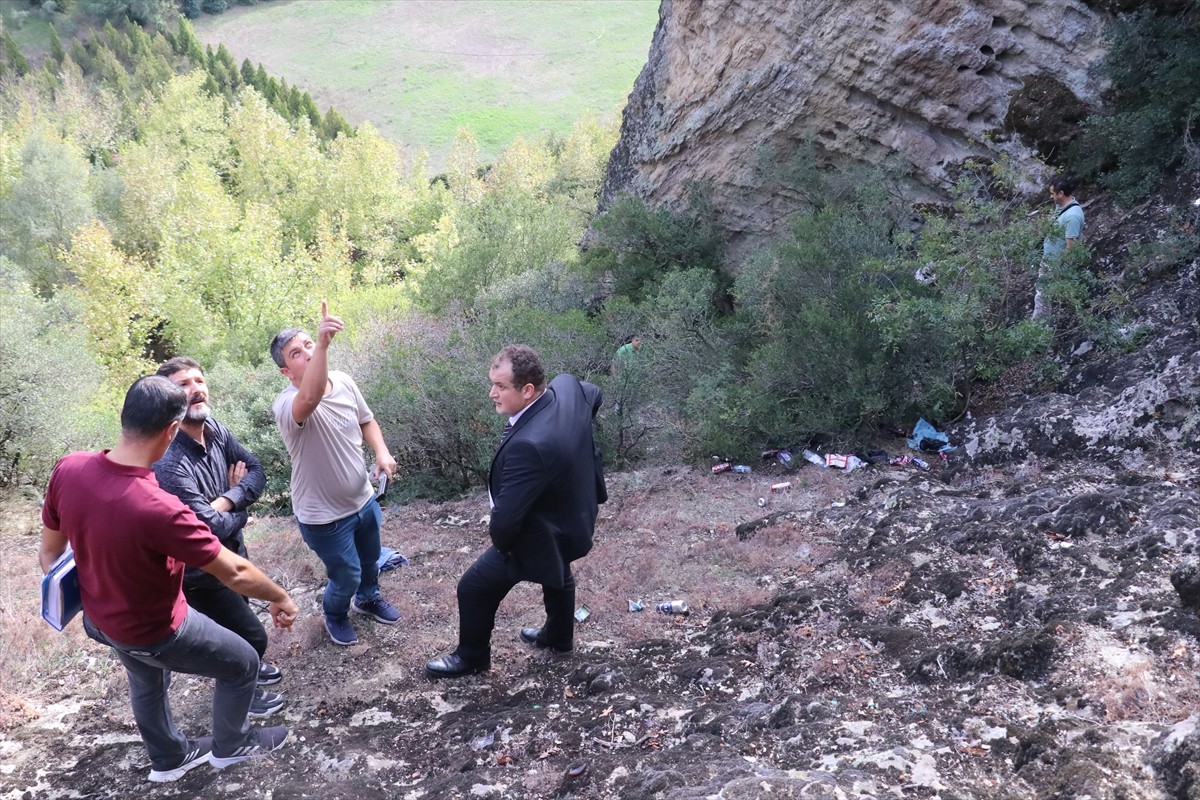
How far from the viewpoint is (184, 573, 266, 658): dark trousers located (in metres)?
3.76

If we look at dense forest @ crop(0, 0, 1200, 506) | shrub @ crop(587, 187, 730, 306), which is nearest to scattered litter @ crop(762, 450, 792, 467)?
dense forest @ crop(0, 0, 1200, 506)

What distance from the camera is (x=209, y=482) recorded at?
3895mm

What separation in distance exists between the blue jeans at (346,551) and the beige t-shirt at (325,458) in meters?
0.08

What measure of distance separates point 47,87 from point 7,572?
196ft

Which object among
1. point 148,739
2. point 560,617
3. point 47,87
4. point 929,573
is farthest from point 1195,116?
point 47,87

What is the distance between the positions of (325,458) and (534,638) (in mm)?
1525

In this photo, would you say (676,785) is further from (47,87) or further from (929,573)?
(47,87)

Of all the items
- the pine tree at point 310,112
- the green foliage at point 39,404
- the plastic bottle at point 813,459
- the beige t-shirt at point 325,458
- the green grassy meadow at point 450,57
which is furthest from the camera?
the green grassy meadow at point 450,57

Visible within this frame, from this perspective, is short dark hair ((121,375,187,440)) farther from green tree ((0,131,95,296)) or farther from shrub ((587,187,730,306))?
green tree ((0,131,95,296))

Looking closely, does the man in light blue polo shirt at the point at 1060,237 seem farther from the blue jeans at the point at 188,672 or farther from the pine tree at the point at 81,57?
the pine tree at the point at 81,57

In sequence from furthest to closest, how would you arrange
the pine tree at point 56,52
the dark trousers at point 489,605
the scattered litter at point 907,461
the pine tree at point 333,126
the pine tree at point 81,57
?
the pine tree at point 56,52 → the pine tree at point 81,57 → the pine tree at point 333,126 → the scattered litter at point 907,461 → the dark trousers at point 489,605

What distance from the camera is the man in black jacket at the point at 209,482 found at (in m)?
3.73

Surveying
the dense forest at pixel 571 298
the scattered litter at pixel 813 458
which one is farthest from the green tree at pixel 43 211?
the scattered litter at pixel 813 458

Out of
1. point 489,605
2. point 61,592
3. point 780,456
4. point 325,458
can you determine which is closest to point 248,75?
point 780,456
